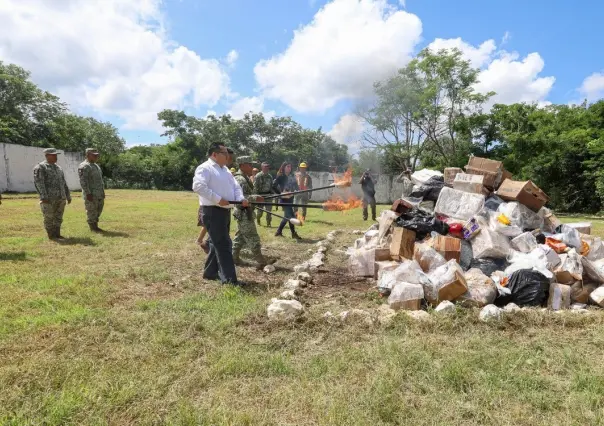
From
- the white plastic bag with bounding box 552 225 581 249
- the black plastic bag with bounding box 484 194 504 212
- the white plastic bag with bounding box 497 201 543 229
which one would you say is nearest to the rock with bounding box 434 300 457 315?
the white plastic bag with bounding box 497 201 543 229

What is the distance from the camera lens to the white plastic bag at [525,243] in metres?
5.09

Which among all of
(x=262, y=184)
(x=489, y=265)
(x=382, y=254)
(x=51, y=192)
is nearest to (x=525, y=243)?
(x=489, y=265)

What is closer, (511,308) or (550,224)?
(511,308)

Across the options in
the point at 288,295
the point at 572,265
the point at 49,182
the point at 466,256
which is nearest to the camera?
the point at 288,295

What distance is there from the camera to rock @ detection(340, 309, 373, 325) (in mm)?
3679

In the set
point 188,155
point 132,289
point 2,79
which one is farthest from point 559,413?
point 2,79

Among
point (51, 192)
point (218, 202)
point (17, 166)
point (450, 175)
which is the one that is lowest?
point (218, 202)

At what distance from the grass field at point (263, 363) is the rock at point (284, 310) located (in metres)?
0.10

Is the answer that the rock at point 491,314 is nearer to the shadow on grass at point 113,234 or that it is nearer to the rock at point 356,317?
the rock at point 356,317

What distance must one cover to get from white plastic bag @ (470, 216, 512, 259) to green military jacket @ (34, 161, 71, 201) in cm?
763

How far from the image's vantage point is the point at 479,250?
16.6ft

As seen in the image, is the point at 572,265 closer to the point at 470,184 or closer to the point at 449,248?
the point at 449,248

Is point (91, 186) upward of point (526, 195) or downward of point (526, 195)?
upward

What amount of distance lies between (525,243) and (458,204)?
1055 mm
